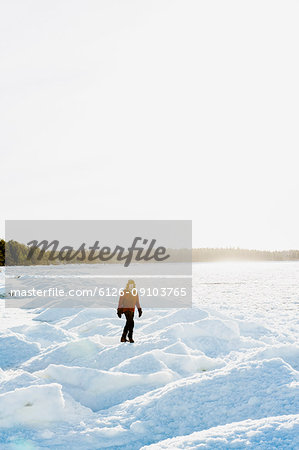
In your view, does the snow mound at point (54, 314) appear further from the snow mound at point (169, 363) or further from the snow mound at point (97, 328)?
the snow mound at point (169, 363)

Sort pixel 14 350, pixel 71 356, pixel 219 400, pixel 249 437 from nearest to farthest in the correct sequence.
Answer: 1. pixel 249 437
2. pixel 219 400
3. pixel 71 356
4. pixel 14 350

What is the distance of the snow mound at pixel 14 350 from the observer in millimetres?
9914

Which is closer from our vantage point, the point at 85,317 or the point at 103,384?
→ the point at 103,384

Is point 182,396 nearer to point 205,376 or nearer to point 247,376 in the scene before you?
point 205,376

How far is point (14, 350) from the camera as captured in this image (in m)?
10.6

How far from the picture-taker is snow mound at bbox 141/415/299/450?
4.52 m

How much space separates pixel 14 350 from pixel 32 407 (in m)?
4.88

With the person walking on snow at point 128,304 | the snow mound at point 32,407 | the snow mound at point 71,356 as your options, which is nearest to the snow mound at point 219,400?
the snow mound at point 32,407

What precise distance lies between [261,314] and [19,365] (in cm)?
1231

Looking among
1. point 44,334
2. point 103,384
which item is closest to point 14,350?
point 44,334

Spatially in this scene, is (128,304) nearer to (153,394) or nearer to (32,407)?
(153,394)

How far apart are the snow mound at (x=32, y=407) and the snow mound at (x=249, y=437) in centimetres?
206

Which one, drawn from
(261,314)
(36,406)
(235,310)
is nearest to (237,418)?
(36,406)

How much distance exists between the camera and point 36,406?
6160 mm
